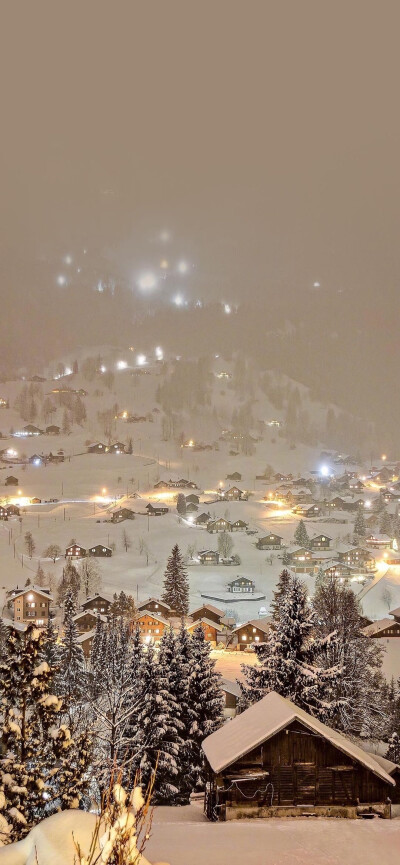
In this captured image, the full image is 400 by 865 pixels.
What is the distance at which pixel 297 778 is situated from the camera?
1130 cm

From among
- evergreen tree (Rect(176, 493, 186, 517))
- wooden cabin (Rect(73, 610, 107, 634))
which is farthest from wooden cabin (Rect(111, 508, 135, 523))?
wooden cabin (Rect(73, 610, 107, 634))

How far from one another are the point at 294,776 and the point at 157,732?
462 cm

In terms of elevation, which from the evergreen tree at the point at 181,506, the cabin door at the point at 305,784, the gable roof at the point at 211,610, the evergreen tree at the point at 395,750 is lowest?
the evergreen tree at the point at 395,750

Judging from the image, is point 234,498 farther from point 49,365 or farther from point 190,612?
point 49,365

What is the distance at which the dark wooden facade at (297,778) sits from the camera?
11.1 meters

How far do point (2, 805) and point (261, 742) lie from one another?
201 inches

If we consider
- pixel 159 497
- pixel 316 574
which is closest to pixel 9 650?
pixel 316 574

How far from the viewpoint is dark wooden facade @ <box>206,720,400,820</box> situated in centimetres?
1113

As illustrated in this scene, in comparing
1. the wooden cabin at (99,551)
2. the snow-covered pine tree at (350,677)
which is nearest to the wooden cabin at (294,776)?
the snow-covered pine tree at (350,677)

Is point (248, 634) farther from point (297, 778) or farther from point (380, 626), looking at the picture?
point (297, 778)

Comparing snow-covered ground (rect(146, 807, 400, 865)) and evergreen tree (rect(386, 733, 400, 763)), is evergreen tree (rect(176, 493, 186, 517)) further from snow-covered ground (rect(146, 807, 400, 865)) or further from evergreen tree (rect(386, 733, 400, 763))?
snow-covered ground (rect(146, 807, 400, 865))

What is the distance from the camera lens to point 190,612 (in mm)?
52750

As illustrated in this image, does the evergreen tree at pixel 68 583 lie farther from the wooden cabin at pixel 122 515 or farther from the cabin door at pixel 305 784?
the cabin door at pixel 305 784

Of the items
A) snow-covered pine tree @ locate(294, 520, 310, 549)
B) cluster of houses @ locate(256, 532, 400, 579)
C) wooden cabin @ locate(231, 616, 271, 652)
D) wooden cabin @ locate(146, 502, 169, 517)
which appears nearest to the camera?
wooden cabin @ locate(231, 616, 271, 652)
